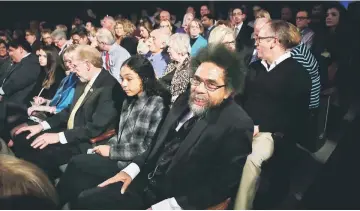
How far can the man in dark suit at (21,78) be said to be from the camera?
12.3ft

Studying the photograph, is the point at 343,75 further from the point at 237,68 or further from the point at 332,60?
the point at 237,68

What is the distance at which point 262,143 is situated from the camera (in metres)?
2.15

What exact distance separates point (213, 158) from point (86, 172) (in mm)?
903

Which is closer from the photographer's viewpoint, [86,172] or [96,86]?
[86,172]

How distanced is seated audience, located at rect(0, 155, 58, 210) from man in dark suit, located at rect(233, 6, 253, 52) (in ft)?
5.02

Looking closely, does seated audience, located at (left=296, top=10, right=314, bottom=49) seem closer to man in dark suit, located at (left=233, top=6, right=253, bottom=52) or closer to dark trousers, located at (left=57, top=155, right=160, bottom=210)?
man in dark suit, located at (left=233, top=6, right=253, bottom=52)

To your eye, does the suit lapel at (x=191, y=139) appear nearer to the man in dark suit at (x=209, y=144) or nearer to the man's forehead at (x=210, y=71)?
the man in dark suit at (x=209, y=144)

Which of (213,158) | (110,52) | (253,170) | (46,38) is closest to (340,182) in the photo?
(253,170)

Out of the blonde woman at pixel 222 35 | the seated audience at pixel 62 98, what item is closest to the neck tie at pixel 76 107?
the seated audience at pixel 62 98

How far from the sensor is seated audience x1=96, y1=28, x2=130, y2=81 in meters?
3.37

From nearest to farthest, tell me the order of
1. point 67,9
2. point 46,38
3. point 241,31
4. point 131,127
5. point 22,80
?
point 131,127 < point 241,31 < point 22,80 < point 46,38 < point 67,9

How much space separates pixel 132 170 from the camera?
223 centimetres

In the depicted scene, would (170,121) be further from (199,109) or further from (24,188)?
(24,188)

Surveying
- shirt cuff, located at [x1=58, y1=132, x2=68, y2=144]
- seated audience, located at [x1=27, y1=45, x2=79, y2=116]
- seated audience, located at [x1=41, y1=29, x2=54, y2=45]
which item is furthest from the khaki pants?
seated audience, located at [x1=41, y1=29, x2=54, y2=45]
